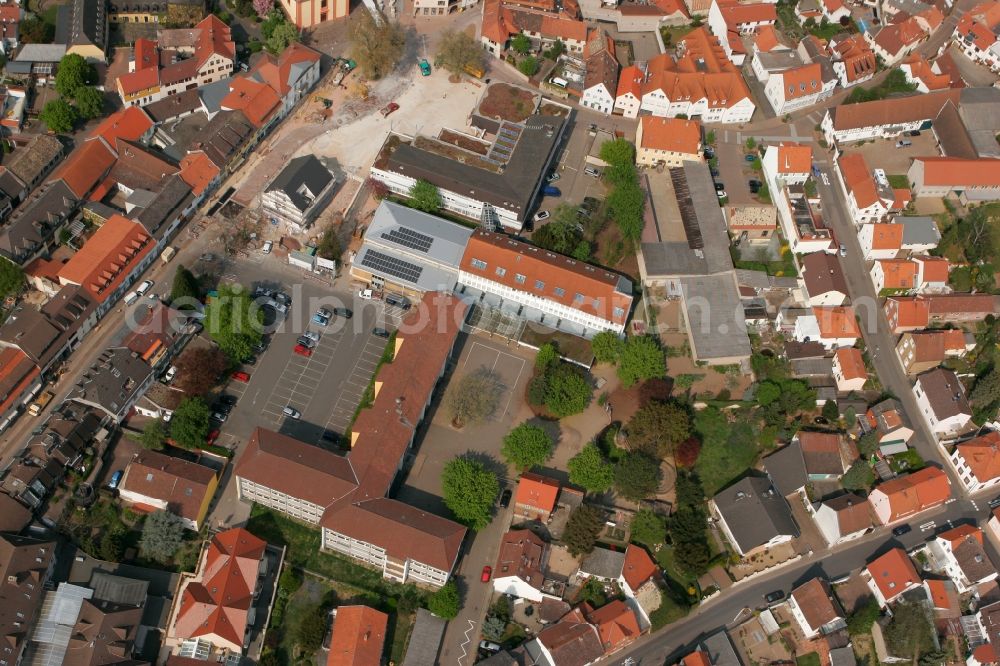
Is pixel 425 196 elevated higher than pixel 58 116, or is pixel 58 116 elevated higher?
pixel 58 116

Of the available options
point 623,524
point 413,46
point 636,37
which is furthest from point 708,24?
point 623,524

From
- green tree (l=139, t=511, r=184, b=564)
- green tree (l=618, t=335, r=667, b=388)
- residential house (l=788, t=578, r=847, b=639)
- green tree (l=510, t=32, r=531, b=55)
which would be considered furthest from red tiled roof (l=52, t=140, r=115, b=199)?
residential house (l=788, t=578, r=847, b=639)

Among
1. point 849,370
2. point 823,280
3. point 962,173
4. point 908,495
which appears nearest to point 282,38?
point 823,280

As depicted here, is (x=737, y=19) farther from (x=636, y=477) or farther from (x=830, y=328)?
(x=636, y=477)

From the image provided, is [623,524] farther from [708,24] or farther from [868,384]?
[708,24]

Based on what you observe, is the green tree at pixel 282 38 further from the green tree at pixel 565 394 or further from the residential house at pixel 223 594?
the residential house at pixel 223 594
